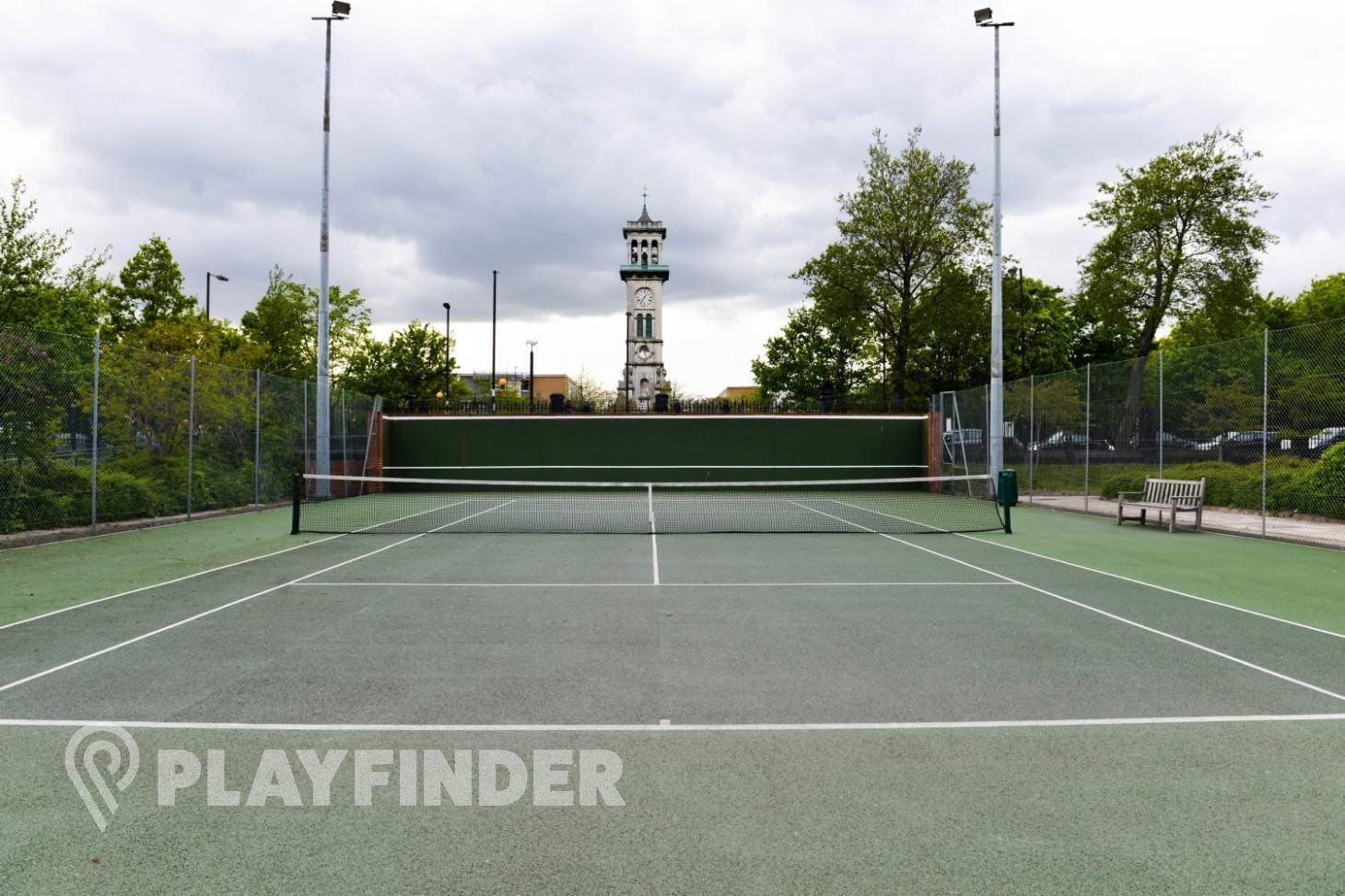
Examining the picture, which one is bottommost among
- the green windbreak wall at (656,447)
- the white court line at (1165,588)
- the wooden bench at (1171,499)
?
the white court line at (1165,588)

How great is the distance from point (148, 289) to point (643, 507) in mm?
23262

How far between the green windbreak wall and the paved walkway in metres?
8.93

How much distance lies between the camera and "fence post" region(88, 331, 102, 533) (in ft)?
44.0

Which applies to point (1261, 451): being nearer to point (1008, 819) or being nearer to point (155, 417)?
point (1008, 819)

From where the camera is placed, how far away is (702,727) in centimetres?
475

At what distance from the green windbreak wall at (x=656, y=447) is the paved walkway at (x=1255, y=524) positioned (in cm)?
893

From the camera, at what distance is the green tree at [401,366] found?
43.2 metres

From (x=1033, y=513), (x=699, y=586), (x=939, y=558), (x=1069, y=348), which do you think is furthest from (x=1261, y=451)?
(x=1069, y=348)

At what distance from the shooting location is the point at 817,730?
4.71 metres

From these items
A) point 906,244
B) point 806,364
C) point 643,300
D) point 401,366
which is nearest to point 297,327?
point 401,366

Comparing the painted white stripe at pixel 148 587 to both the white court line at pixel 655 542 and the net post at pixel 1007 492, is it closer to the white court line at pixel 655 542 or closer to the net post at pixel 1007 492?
the white court line at pixel 655 542

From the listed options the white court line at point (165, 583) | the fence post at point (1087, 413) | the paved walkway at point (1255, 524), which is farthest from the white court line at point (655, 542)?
the fence post at point (1087, 413)

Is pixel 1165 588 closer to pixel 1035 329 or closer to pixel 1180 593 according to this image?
pixel 1180 593

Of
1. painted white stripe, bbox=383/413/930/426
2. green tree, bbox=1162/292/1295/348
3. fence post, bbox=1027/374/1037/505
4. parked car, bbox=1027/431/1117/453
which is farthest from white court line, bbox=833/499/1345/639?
green tree, bbox=1162/292/1295/348
